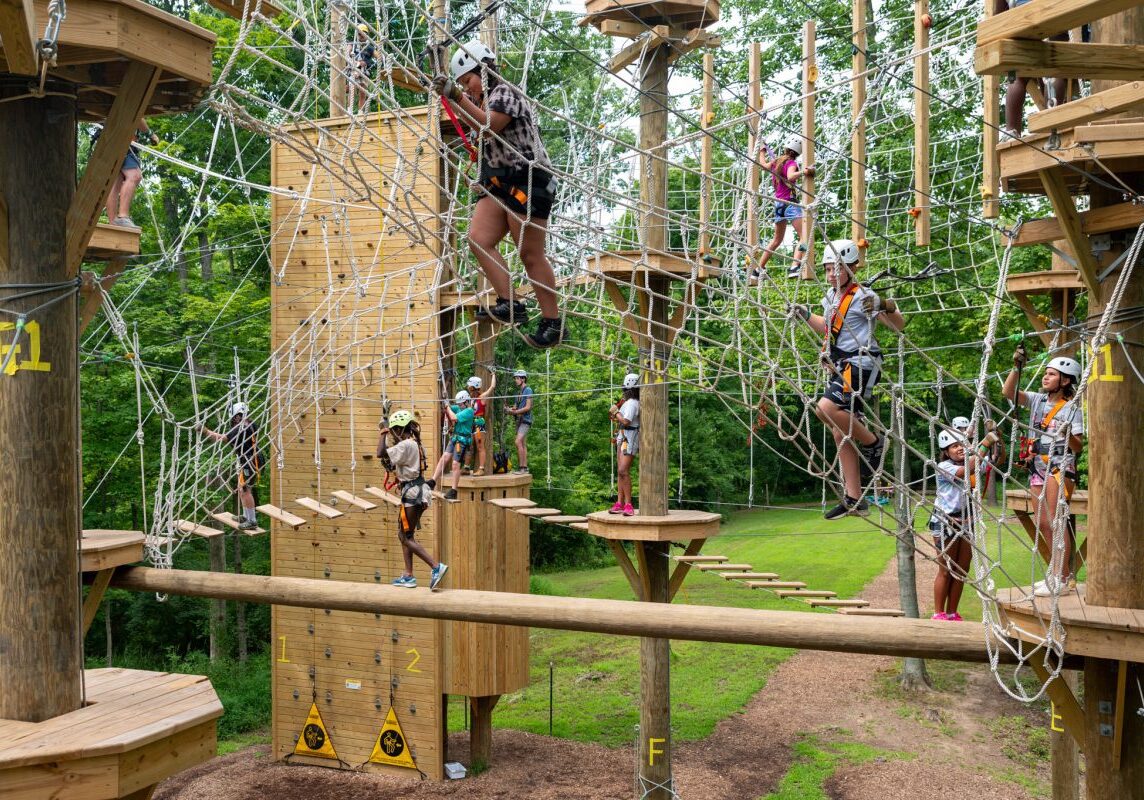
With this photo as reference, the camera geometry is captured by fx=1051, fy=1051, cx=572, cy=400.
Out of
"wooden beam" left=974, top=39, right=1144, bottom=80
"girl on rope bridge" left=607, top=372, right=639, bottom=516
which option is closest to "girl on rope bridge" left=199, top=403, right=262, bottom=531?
"girl on rope bridge" left=607, top=372, right=639, bottom=516

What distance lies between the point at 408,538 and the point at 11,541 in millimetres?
3545

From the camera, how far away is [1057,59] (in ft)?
8.05

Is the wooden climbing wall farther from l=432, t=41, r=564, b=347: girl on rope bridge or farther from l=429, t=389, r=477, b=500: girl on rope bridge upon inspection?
l=432, t=41, r=564, b=347: girl on rope bridge

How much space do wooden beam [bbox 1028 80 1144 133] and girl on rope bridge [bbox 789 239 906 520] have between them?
42.6 inches

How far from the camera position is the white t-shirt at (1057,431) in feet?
11.8

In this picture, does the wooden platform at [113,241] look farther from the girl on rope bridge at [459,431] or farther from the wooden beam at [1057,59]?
the wooden beam at [1057,59]

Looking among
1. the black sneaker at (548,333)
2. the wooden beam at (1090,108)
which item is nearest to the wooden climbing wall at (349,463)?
the black sneaker at (548,333)

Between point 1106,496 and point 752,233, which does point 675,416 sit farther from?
point 1106,496

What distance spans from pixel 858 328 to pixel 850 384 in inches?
8.9

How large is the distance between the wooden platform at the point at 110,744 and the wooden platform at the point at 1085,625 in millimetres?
2445

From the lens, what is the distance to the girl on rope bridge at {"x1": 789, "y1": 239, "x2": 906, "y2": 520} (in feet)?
13.3

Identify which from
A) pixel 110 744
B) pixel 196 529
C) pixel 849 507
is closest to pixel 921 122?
pixel 849 507

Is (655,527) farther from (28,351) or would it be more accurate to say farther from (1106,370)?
(28,351)

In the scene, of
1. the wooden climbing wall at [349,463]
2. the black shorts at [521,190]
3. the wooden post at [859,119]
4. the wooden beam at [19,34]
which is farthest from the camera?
the wooden climbing wall at [349,463]
